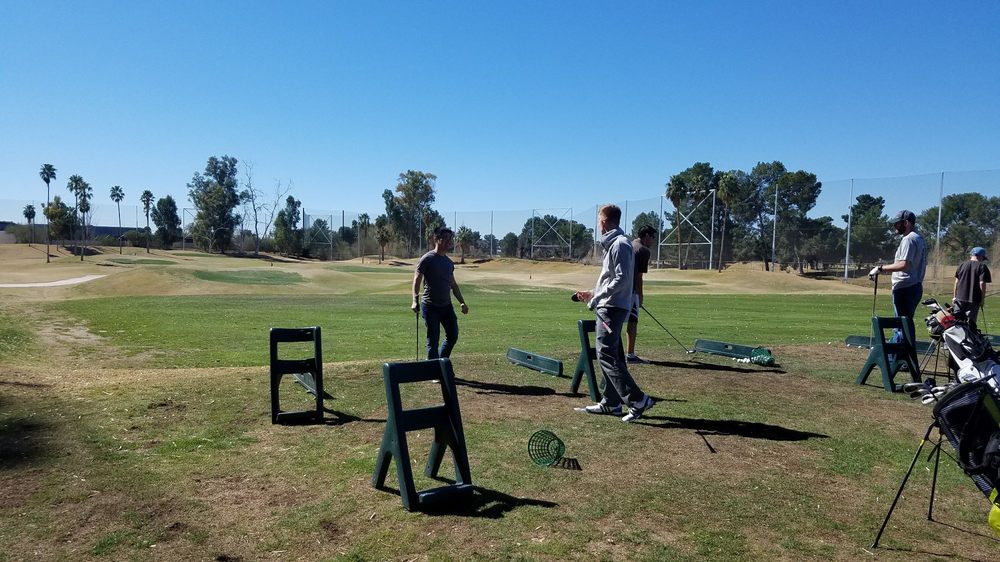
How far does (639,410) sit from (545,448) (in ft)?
5.17

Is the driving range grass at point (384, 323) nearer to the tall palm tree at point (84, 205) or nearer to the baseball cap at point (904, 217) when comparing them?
the baseball cap at point (904, 217)

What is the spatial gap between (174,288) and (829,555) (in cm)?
3543

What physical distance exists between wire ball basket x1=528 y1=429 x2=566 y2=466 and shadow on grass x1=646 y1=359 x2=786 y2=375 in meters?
5.20

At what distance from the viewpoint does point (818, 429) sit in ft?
22.4

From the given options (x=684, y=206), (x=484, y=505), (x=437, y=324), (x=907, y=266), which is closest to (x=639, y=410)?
(x=484, y=505)

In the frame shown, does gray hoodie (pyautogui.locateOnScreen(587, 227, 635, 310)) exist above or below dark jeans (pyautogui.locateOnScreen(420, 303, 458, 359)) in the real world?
above

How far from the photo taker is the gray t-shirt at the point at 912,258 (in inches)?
Answer: 356

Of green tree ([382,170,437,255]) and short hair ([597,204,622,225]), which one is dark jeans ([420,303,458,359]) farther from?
green tree ([382,170,437,255])

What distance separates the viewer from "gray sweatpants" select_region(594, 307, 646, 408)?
22.2 ft

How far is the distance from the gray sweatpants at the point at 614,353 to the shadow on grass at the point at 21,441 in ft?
17.6

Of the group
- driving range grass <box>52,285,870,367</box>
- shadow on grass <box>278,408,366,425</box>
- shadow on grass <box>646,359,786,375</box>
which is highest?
shadow on grass <box>646,359,786,375</box>

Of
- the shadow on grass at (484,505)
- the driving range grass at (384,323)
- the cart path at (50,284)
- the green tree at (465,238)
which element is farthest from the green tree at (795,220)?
the shadow on grass at (484,505)

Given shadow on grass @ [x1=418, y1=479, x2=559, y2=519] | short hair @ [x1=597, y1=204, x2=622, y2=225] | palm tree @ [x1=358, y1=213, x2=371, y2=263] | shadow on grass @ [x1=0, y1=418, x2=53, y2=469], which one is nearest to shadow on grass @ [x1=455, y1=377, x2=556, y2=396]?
short hair @ [x1=597, y1=204, x2=622, y2=225]

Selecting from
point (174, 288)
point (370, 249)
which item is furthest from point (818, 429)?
point (370, 249)
